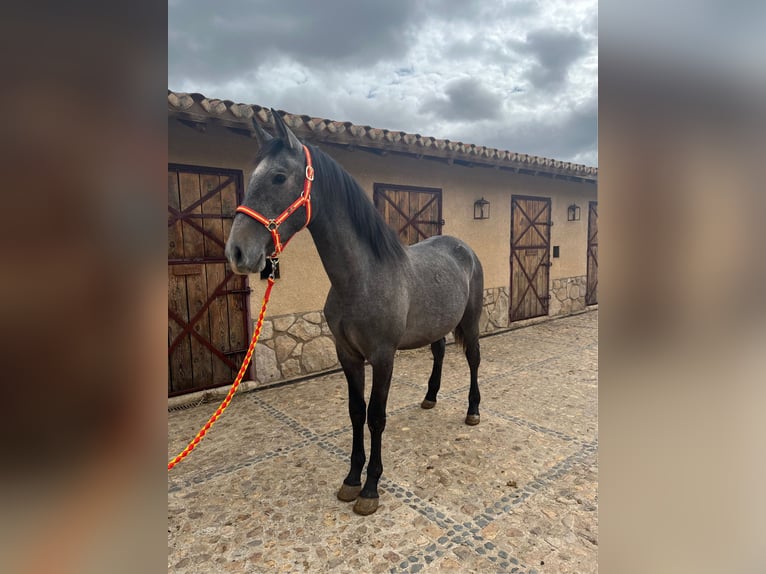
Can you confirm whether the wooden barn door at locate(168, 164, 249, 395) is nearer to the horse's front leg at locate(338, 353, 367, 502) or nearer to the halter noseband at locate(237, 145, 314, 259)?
the horse's front leg at locate(338, 353, 367, 502)

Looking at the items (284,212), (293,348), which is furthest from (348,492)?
(293,348)

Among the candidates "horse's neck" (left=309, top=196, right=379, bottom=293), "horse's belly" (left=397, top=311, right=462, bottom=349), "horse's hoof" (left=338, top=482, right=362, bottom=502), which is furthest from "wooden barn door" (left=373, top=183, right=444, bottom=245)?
"horse's hoof" (left=338, top=482, right=362, bottom=502)

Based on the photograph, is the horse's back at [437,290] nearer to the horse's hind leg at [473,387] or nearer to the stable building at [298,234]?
the horse's hind leg at [473,387]

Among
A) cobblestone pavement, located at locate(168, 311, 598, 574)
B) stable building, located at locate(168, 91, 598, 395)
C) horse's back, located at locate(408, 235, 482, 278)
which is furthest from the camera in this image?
stable building, located at locate(168, 91, 598, 395)

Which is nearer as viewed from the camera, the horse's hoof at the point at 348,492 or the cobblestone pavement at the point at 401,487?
the cobblestone pavement at the point at 401,487

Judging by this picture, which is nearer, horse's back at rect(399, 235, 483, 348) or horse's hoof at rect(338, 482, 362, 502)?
horse's hoof at rect(338, 482, 362, 502)

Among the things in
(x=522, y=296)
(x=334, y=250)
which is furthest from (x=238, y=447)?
(x=522, y=296)

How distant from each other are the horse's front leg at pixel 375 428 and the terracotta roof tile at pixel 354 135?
7.28 feet

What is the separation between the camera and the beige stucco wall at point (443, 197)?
153 inches

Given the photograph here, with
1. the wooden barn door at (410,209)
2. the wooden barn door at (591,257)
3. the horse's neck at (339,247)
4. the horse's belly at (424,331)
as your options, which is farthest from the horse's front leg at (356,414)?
the wooden barn door at (591,257)

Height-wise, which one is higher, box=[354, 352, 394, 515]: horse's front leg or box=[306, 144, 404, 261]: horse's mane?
box=[306, 144, 404, 261]: horse's mane

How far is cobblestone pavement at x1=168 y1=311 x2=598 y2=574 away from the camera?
1.82m

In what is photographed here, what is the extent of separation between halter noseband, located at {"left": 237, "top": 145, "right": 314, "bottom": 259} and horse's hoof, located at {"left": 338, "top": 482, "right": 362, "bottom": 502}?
139 cm
